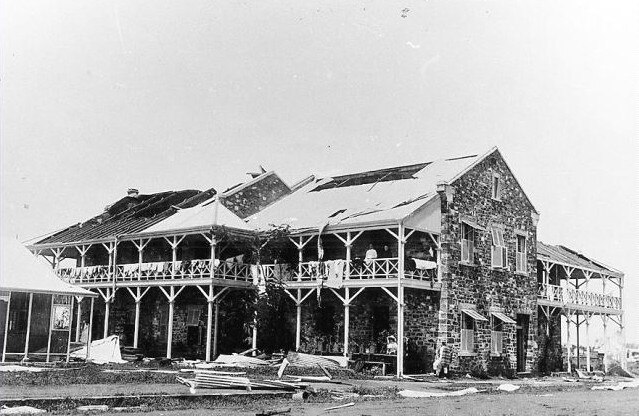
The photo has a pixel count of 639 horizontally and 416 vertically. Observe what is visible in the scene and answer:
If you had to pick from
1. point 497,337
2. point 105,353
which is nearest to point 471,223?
point 497,337

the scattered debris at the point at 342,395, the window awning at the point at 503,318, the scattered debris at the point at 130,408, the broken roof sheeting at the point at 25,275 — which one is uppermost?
the broken roof sheeting at the point at 25,275

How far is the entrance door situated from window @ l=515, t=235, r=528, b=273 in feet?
6.20

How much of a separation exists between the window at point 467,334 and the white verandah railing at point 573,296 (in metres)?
5.87

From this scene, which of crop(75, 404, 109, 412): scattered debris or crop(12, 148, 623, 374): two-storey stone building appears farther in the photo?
crop(12, 148, 623, 374): two-storey stone building

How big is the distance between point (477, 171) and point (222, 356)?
38.5 feet

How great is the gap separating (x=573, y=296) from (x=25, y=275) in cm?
2302

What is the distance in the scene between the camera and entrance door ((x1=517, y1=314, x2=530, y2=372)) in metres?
32.8

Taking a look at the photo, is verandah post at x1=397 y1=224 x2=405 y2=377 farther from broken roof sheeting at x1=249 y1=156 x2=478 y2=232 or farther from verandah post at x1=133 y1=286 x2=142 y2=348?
verandah post at x1=133 y1=286 x2=142 y2=348

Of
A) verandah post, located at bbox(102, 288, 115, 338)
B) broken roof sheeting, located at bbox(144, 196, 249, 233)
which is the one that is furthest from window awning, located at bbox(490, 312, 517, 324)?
verandah post, located at bbox(102, 288, 115, 338)

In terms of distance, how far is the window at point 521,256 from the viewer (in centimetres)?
3297

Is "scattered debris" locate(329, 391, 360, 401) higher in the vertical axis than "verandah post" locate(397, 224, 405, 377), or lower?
lower

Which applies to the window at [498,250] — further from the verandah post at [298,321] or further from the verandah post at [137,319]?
the verandah post at [137,319]

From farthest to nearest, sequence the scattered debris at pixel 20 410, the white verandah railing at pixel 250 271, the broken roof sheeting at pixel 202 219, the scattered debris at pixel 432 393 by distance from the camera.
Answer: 1. the broken roof sheeting at pixel 202 219
2. the white verandah railing at pixel 250 271
3. the scattered debris at pixel 432 393
4. the scattered debris at pixel 20 410

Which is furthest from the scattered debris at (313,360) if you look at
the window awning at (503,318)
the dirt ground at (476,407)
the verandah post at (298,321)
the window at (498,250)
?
the window at (498,250)
